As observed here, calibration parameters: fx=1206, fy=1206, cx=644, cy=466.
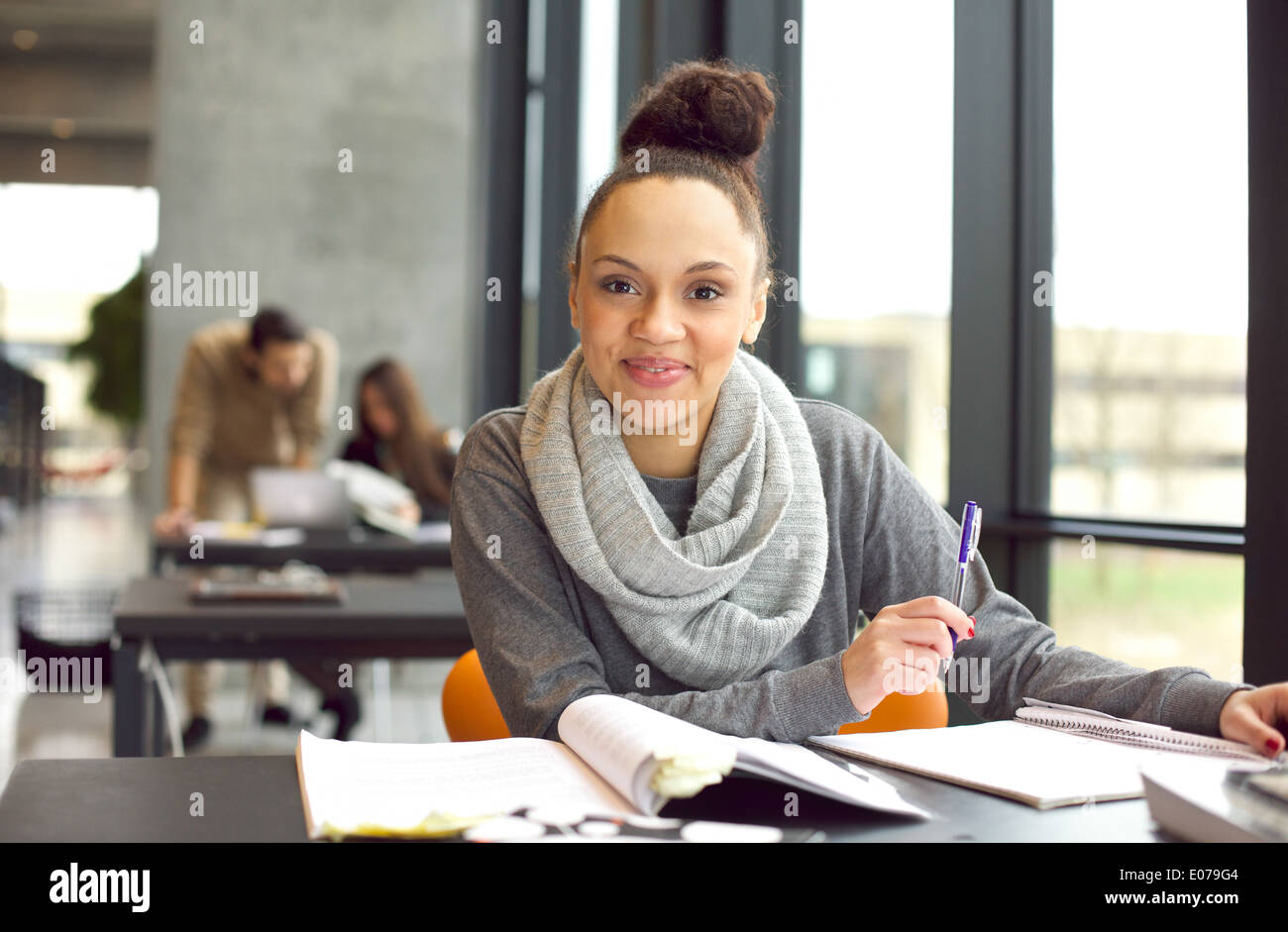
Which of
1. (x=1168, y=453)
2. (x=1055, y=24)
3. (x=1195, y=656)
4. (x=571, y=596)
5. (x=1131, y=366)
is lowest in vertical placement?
(x=1195, y=656)

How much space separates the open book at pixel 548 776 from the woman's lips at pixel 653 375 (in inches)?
16.9

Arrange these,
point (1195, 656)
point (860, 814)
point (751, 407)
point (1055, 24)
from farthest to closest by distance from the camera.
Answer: point (1055, 24), point (1195, 656), point (751, 407), point (860, 814)

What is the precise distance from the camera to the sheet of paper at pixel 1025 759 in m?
0.92

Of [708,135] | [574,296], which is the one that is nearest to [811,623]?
[574,296]

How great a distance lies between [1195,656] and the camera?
1929 mm

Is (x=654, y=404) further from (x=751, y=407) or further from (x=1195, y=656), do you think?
(x=1195, y=656)

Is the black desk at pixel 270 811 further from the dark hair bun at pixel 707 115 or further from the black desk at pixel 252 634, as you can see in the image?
the black desk at pixel 252 634

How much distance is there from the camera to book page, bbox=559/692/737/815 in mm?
849

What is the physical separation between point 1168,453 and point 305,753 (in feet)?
5.19

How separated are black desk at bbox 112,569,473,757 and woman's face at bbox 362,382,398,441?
2.18m

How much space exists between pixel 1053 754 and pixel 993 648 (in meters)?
0.28

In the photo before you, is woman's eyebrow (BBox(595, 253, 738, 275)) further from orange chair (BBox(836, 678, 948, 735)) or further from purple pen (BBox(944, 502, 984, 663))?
orange chair (BBox(836, 678, 948, 735))

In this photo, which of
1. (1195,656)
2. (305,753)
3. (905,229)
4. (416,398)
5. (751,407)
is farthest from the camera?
(416,398)
